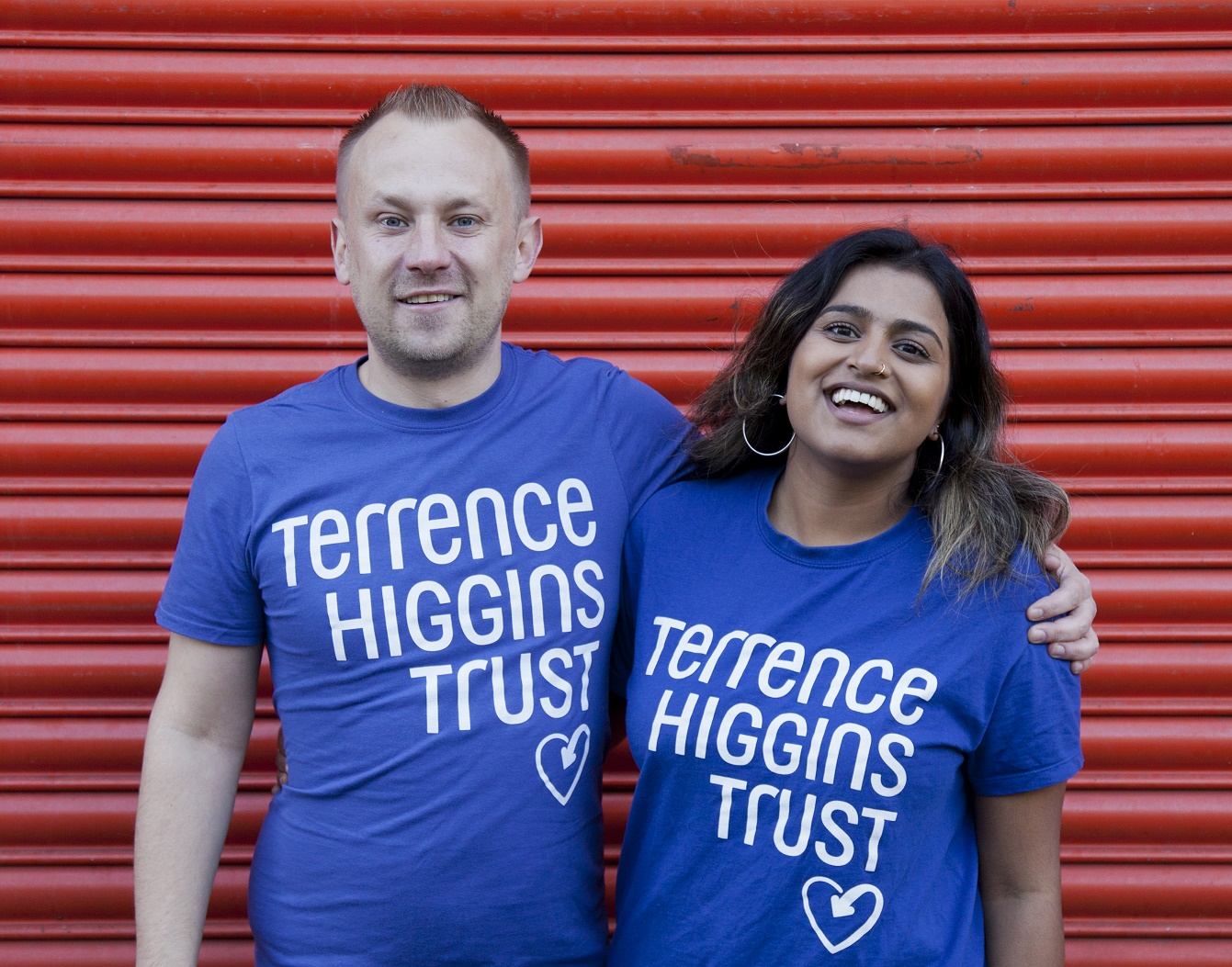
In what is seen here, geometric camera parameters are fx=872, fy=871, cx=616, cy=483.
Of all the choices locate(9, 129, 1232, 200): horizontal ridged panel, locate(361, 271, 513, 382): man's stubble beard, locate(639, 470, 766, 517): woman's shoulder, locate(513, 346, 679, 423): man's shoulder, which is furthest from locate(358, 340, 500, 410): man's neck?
locate(9, 129, 1232, 200): horizontal ridged panel

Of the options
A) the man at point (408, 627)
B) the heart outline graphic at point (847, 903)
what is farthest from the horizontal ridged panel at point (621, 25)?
the heart outline graphic at point (847, 903)

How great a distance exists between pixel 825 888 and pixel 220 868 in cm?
180

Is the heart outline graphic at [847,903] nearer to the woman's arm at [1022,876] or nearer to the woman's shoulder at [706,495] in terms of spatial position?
the woman's arm at [1022,876]

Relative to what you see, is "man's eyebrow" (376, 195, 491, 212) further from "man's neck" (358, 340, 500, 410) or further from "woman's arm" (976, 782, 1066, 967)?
"woman's arm" (976, 782, 1066, 967)

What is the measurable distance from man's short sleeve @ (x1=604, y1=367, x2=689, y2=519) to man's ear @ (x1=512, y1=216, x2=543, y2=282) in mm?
310

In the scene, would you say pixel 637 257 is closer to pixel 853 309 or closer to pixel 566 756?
pixel 853 309

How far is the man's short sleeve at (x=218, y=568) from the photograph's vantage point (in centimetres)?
176

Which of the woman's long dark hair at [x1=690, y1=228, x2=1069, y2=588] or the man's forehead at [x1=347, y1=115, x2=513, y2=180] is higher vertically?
the man's forehead at [x1=347, y1=115, x2=513, y2=180]

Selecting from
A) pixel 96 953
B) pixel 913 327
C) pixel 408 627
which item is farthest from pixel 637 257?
pixel 96 953

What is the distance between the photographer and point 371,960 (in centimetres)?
172

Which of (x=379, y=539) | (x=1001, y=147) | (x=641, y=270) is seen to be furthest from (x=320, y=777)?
(x=1001, y=147)

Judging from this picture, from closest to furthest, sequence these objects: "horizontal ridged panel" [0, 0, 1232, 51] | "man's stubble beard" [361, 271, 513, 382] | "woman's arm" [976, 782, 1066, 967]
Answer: "woman's arm" [976, 782, 1066, 967], "man's stubble beard" [361, 271, 513, 382], "horizontal ridged panel" [0, 0, 1232, 51]

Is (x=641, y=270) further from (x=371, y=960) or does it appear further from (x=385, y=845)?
(x=371, y=960)

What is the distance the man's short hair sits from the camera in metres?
1.82
